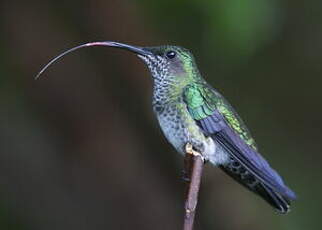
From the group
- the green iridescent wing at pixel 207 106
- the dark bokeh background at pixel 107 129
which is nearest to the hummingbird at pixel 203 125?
the green iridescent wing at pixel 207 106

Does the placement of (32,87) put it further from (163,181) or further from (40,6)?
(163,181)

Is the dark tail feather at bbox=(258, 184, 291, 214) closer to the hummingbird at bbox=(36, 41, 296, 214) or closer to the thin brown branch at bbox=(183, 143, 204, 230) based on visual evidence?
the hummingbird at bbox=(36, 41, 296, 214)

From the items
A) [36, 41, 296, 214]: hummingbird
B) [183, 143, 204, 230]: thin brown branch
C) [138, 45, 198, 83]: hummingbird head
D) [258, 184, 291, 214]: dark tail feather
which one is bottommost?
[183, 143, 204, 230]: thin brown branch

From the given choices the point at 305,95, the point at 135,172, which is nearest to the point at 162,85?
the point at 135,172

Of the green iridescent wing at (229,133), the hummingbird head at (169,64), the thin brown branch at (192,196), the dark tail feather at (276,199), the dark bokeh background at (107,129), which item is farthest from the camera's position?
the dark bokeh background at (107,129)

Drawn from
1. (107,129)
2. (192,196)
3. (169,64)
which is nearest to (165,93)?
(169,64)

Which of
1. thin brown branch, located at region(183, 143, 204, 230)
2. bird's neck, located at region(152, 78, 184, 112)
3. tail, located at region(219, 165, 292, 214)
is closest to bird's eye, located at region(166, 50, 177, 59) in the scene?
bird's neck, located at region(152, 78, 184, 112)

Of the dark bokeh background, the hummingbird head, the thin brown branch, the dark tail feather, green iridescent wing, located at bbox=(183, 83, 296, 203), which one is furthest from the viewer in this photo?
the dark bokeh background

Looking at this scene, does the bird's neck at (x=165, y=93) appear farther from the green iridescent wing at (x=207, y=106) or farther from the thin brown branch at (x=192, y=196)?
the thin brown branch at (x=192, y=196)
